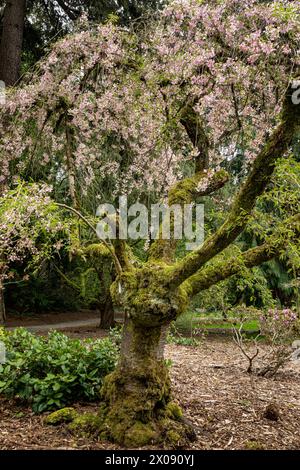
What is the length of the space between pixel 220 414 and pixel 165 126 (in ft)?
8.75

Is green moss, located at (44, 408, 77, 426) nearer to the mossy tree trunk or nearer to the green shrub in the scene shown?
the green shrub

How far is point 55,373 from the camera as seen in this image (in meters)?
4.34

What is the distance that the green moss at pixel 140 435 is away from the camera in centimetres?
320

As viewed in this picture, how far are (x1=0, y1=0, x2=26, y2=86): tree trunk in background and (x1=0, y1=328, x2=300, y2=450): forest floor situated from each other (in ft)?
19.6

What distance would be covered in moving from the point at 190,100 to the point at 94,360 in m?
2.64

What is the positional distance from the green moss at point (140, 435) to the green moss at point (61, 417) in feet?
Result: 2.12

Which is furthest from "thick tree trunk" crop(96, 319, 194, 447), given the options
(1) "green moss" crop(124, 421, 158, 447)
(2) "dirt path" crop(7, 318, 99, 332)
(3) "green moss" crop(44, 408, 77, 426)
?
(2) "dirt path" crop(7, 318, 99, 332)

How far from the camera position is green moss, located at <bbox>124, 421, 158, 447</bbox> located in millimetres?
3195

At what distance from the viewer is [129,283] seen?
11.1 feet

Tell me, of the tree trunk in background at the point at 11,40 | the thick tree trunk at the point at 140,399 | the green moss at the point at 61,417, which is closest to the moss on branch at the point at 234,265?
the thick tree trunk at the point at 140,399

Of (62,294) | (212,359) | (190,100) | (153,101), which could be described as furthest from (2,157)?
(62,294)

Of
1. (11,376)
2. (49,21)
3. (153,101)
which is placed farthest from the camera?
(49,21)

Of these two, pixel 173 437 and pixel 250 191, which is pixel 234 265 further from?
pixel 173 437

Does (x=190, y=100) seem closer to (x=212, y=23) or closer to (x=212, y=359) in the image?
(x=212, y=23)
